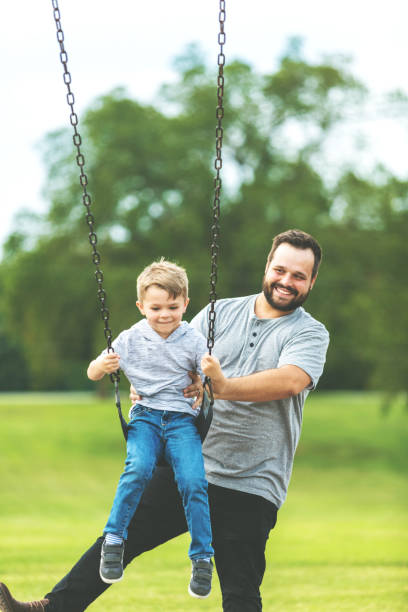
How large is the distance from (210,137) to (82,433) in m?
12.4

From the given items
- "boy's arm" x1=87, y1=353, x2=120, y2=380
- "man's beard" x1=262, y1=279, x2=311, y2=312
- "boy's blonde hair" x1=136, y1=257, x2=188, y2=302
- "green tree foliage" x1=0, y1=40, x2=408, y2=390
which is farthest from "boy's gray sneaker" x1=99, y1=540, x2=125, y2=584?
"green tree foliage" x1=0, y1=40, x2=408, y2=390

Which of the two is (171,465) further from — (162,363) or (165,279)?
(165,279)

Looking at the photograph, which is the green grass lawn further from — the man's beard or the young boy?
the man's beard

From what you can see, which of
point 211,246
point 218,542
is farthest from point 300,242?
point 218,542

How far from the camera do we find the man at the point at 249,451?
4.03 meters

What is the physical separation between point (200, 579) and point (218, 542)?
336mm

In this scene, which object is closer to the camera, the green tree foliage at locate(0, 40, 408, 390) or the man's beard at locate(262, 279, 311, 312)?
the man's beard at locate(262, 279, 311, 312)

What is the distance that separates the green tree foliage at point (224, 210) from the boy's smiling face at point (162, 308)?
695 inches

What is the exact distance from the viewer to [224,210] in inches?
922

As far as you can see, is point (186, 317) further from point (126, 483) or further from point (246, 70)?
point (126, 483)

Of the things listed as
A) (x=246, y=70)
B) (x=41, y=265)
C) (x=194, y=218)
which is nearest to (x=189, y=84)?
(x=246, y=70)

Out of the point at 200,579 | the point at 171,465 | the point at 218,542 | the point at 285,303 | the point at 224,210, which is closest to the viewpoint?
the point at 200,579

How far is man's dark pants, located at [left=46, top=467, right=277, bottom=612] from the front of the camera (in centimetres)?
399

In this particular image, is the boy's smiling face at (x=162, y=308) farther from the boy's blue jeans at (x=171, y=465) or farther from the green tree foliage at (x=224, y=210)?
the green tree foliage at (x=224, y=210)
